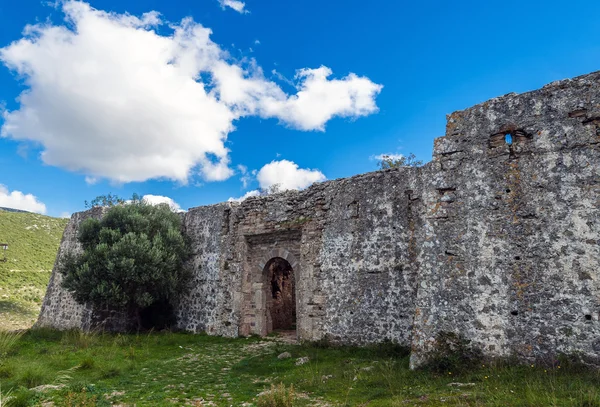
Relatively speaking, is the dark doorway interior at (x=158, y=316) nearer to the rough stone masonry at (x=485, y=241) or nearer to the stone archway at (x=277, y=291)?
the stone archway at (x=277, y=291)

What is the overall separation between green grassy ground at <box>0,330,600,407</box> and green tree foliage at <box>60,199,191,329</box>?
2.26 m

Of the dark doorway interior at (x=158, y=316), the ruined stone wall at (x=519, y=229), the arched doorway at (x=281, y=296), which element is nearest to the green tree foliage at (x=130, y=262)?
the dark doorway interior at (x=158, y=316)

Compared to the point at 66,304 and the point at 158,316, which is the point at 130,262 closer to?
the point at 158,316

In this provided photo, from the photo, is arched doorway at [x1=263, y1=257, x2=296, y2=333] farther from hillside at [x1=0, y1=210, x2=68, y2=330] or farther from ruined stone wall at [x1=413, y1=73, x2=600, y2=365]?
hillside at [x1=0, y1=210, x2=68, y2=330]

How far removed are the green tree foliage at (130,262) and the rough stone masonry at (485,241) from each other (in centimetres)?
559

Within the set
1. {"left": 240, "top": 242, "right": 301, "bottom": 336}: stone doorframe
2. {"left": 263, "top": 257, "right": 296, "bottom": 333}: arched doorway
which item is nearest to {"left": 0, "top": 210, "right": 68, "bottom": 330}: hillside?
{"left": 240, "top": 242, "right": 301, "bottom": 336}: stone doorframe

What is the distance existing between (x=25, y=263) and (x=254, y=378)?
108ft

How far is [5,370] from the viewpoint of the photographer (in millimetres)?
7715

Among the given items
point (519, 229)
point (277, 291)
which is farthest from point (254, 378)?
point (277, 291)

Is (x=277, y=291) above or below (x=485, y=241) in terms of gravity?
below

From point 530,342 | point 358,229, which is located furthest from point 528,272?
point 358,229

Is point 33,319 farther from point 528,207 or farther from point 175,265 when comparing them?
point 528,207

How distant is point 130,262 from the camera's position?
42.4 ft

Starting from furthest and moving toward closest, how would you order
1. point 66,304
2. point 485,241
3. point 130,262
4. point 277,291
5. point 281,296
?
point 66,304 < point 281,296 < point 277,291 < point 130,262 < point 485,241
